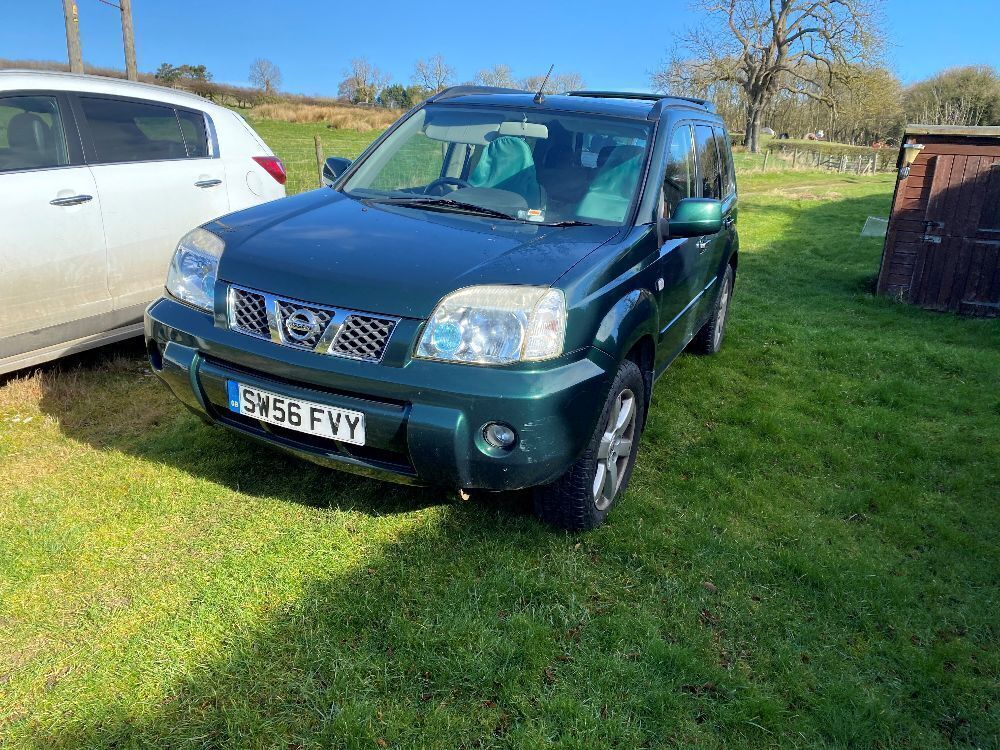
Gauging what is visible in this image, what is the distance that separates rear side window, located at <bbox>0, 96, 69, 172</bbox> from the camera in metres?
4.01

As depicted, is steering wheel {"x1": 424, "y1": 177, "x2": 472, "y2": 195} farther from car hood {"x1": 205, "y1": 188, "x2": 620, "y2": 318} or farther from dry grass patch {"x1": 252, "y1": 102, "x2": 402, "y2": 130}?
dry grass patch {"x1": 252, "y1": 102, "x2": 402, "y2": 130}

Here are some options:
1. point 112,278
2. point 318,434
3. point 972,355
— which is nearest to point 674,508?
point 318,434

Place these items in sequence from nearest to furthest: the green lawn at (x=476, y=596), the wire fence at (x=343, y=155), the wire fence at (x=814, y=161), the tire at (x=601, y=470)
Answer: the green lawn at (x=476, y=596), the tire at (x=601, y=470), the wire fence at (x=343, y=155), the wire fence at (x=814, y=161)

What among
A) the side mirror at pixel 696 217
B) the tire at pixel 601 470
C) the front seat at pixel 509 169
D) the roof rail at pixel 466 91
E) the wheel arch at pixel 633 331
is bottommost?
the tire at pixel 601 470

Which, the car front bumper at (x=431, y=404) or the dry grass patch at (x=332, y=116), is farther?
the dry grass patch at (x=332, y=116)

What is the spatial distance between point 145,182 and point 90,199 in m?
0.42

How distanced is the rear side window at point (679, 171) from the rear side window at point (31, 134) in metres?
3.33

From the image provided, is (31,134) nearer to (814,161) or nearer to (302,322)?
(302,322)

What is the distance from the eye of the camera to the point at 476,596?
279 cm

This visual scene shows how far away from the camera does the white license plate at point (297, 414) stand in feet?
8.76

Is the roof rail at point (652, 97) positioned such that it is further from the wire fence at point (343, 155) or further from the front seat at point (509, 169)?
the wire fence at point (343, 155)

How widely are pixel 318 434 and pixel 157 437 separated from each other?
164 cm

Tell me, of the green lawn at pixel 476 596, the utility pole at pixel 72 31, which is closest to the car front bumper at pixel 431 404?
the green lawn at pixel 476 596

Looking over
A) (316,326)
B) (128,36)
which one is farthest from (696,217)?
(128,36)
